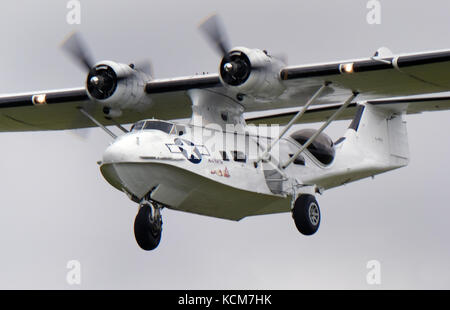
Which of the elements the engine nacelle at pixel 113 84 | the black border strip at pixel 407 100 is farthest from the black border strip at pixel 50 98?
the black border strip at pixel 407 100

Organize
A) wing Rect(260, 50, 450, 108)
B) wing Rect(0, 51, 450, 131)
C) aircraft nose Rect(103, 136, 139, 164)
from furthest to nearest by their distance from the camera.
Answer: wing Rect(0, 51, 450, 131), wing Rect(260, 50, 450, 108), aircraft nose Rect(103, 136, 139, 164)

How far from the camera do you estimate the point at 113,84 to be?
20.6 metres

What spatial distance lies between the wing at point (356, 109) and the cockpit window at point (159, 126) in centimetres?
525

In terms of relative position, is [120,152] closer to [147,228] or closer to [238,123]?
[147,228]

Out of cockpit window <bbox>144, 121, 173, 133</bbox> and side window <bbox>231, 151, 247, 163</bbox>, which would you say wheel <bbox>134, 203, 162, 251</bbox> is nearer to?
cockpit window <bbox>144, 121, 173, 133</bbox>

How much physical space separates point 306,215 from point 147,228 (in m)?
3.63

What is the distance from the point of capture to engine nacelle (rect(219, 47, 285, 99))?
19.8 m

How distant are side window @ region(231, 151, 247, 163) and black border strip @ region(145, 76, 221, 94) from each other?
146 cm

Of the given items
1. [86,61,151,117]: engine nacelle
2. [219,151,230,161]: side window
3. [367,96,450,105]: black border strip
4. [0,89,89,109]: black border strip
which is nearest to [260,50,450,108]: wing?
[367,96,450,105]: black border strip

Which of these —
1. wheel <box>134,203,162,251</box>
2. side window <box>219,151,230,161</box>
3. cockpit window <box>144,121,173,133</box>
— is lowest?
wheel <box>134,203,162,251</box>

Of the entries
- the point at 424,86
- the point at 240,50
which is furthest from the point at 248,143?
the point at 424,86

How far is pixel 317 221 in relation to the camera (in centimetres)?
2084

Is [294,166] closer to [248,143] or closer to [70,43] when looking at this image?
[248,143]

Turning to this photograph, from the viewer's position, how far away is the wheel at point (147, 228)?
61.3 ft
